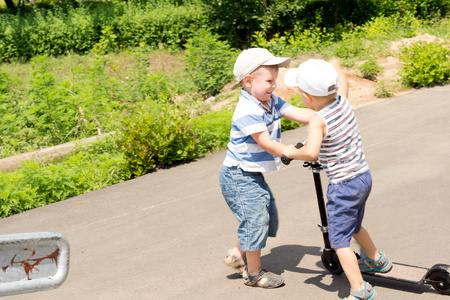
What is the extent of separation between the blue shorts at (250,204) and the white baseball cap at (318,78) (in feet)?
2.62

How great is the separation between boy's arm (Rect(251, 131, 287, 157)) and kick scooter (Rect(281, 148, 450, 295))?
0.10 meters

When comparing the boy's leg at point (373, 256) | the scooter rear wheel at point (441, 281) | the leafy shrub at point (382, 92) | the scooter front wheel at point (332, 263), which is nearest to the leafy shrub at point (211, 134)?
the leafy shrub at point (382, 92)

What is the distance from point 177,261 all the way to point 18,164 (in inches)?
145

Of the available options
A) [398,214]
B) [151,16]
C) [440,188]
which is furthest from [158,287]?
[151,16]

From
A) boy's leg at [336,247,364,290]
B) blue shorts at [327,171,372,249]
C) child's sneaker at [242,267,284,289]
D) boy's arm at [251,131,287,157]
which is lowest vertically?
child's sneaker at [242,267,284,289]

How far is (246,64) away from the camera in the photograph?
12.7 feet

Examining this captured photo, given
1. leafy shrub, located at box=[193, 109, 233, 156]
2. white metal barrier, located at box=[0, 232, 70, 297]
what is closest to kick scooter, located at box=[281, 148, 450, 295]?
white metal barrier, located at box=[0, 232, 70, 297]

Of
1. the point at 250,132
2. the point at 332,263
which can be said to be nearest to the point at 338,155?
the point at 250,132

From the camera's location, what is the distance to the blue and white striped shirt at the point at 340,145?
361cm

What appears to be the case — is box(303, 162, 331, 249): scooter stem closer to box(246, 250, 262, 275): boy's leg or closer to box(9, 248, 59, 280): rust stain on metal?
box(246, 250, 262, 275): boy's leg

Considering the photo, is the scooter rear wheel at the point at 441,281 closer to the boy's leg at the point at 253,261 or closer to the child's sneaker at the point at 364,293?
the child's sneaker at the point at 364,293

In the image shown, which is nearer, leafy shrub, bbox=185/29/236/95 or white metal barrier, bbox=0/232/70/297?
white metal barrier, bbox=0/232/70/297

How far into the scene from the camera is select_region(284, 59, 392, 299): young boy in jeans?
3568 mm

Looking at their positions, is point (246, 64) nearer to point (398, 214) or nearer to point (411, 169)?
point (398, 214)
